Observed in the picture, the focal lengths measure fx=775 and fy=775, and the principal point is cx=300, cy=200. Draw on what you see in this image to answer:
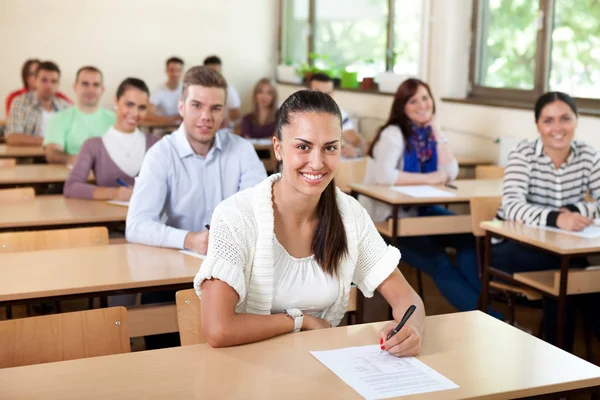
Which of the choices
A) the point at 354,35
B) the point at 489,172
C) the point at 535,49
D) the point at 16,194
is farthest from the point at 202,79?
the point at 354,35

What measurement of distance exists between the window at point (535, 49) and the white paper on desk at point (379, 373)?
11.4 feet

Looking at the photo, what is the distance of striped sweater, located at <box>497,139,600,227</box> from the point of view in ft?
11.6

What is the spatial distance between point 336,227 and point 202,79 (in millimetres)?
1226

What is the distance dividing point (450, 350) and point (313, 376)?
1.25ft

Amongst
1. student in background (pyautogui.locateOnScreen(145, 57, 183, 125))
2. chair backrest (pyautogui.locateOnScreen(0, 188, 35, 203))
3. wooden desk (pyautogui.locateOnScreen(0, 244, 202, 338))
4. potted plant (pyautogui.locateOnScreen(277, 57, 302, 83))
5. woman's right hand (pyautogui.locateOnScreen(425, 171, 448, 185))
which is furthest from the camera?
potted plant (pyautogui.locateOnScreen(277, 57, 302, 83))

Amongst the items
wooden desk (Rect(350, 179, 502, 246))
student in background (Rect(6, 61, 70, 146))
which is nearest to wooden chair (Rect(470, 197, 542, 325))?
wooden desk (Rect(350, 179, 502, 246))

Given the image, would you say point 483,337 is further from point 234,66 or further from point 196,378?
point 234,66

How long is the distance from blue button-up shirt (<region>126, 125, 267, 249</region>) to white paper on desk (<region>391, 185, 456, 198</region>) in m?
1.14

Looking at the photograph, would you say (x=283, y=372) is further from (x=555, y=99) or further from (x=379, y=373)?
(x=555, y=99)

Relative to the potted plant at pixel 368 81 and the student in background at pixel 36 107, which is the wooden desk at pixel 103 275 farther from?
the potted plant at pixel 368 81

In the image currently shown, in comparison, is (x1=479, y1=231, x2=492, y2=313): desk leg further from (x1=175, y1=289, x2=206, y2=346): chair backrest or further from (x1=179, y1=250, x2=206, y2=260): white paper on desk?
(x1=175, y1=289, x2=206, y2=346): chair backrest

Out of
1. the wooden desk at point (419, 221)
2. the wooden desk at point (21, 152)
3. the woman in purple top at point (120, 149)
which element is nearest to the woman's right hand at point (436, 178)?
the wooden desk at point (419, 221)

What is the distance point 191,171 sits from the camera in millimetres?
3154

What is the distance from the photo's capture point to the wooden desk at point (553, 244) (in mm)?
2963
